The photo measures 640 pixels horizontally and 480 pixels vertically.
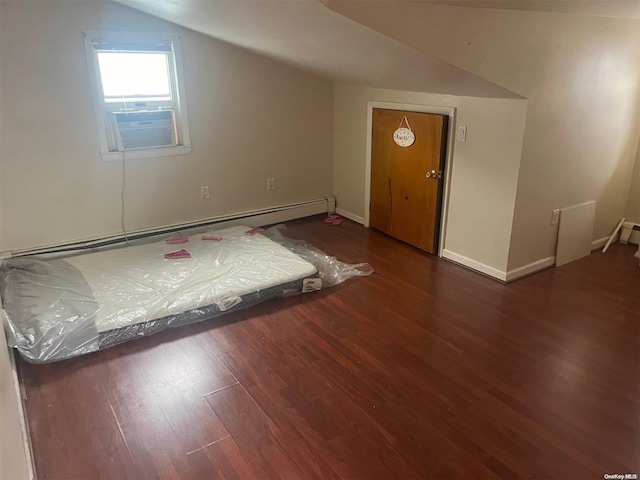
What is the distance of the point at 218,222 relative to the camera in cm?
460

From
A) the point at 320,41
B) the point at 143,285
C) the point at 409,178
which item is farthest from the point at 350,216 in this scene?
the point at 143,285

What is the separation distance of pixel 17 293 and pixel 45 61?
1754mm

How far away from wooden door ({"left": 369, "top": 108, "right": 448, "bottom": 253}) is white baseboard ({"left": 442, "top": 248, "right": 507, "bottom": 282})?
0.53 feet

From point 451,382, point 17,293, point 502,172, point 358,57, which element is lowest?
point 451,382

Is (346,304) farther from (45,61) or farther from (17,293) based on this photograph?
(45,61)

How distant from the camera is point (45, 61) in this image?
11.5ft

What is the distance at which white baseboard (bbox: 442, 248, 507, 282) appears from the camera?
3.61 metres

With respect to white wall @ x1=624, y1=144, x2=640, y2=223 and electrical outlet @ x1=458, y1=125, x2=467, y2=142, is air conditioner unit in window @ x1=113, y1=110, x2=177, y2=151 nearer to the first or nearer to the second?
electrical outlet @ x1=458, y1=125, x2=467, y2=142

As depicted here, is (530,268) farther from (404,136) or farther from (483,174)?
(404,136)

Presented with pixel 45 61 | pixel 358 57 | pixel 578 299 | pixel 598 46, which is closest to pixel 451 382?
pixel 578 299

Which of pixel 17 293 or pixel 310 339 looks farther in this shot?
pixel 17 293

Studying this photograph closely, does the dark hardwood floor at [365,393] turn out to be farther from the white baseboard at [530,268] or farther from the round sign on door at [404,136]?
the round sign on door at [404,136]

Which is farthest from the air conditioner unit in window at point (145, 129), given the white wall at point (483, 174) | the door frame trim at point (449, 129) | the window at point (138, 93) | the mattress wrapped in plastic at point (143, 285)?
the white wall at point (483, 174)

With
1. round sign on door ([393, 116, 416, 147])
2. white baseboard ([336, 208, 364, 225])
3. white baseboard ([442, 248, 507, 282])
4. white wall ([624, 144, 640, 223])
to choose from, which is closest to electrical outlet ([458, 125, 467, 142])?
round sign on door ([393, 116, 416, 147])
